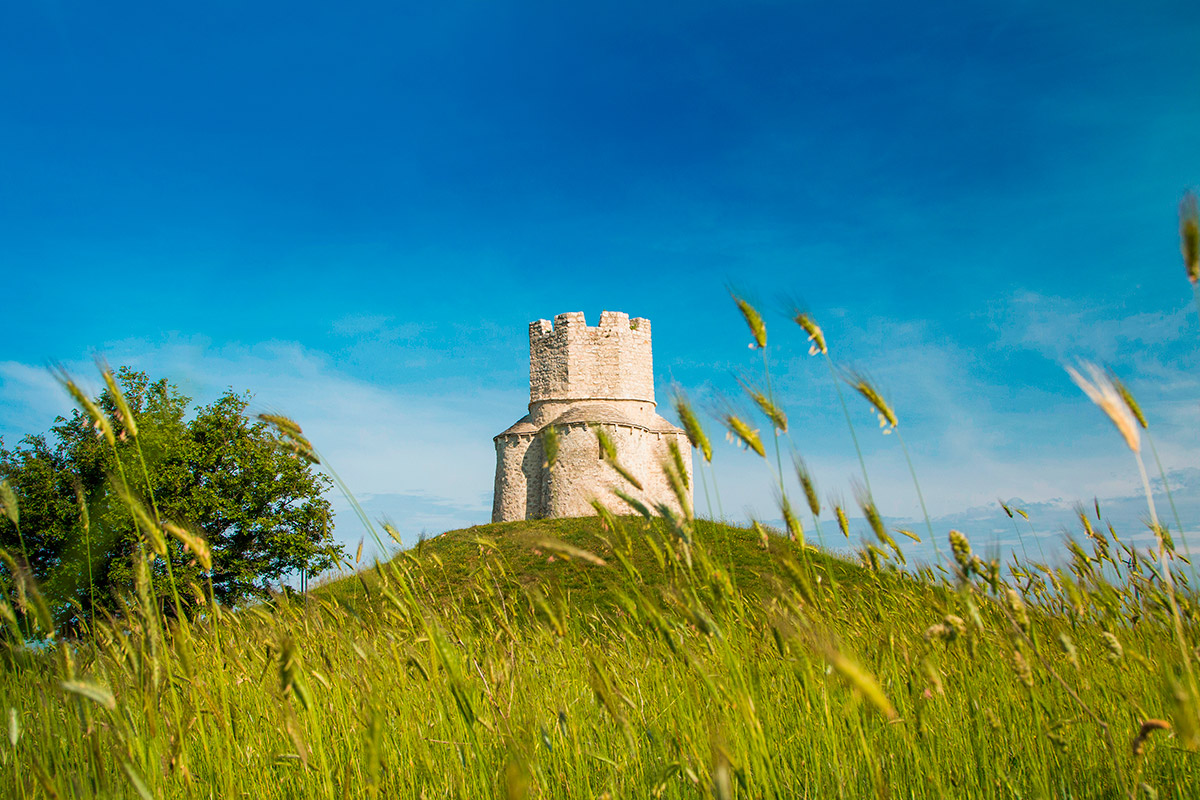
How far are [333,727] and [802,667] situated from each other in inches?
78.8

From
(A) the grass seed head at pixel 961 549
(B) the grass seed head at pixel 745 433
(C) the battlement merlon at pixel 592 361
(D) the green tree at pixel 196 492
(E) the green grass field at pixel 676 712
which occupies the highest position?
(C) the battlement merlon at pixel 592 361

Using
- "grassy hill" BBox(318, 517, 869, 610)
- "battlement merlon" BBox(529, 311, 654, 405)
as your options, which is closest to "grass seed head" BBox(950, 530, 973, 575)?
"grassy hill" BBox(318, 517, 869, 610)

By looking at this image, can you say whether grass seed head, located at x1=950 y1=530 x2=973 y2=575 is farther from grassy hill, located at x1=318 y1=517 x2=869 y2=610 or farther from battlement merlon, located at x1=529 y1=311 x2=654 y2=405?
battlement merlon, located at x1=529 y1=311 x2=654 y2=405

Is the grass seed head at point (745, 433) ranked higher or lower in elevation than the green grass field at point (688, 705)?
higher

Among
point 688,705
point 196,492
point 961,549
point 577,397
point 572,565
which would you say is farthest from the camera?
point 577,397

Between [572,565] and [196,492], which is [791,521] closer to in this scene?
[572,565]

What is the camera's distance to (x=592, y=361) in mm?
30406

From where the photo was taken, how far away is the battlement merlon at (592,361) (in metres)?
30.3

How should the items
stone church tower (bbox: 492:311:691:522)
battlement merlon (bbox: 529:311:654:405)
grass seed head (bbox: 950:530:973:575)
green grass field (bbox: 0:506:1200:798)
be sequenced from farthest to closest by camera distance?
battlement merlon (bbox: 529:311:654:405) → stone church tower (bbox: 492:311:691:522) → green grass field (bbox: 0:506:1200:798) → grass seed head (bbox: 950:530:973:575)

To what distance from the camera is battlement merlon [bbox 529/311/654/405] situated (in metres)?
30.3

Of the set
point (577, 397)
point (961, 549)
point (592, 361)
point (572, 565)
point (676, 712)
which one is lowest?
point (676, 712)

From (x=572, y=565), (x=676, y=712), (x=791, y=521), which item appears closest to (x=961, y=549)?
(x=791, y=521)

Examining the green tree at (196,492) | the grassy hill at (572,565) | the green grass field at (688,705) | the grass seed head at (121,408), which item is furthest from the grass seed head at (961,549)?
the green tree at (196,492)

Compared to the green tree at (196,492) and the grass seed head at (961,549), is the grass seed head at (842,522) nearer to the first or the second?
the grass seed head at (961,549)
